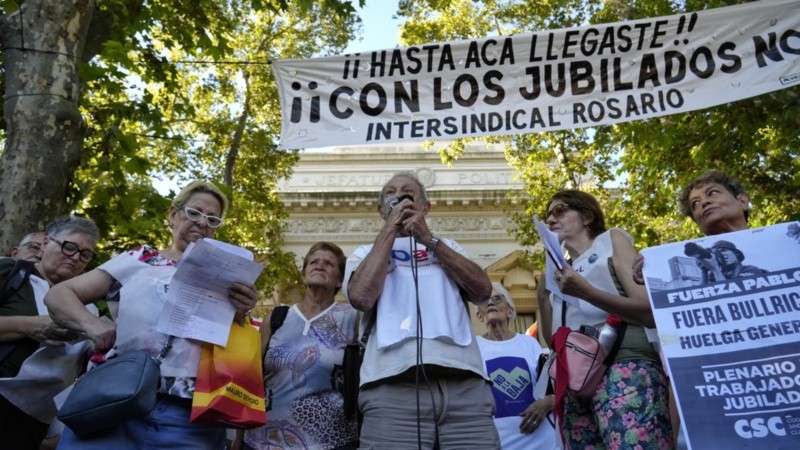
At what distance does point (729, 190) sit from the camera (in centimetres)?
370

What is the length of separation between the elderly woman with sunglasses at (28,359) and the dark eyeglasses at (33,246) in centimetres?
78

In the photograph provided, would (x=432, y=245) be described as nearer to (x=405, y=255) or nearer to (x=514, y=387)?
(x=405, y=255)

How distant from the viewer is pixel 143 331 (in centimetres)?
318

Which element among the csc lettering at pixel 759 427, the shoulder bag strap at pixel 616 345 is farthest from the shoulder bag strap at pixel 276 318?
the csc lettering at pixel 759 427

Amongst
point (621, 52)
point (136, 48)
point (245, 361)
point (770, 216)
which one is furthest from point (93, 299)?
point (770, 216)

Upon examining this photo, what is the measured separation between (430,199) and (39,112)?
18210 mm

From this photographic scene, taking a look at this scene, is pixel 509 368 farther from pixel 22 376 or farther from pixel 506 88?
pixel 22 376

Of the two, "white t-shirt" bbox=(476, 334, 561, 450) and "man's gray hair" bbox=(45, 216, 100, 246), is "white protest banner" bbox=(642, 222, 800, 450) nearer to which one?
"white t-shirt" bbox=(476, 334, 561, 450)

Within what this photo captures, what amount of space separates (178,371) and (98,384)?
1.22 ft

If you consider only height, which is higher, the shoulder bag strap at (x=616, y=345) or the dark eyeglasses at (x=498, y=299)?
the dark eyeglasses at (x=498, y=299)

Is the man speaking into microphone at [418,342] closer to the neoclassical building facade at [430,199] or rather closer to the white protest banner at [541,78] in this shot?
the white protest banner at [541,78]

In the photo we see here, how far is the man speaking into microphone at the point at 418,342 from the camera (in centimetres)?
313

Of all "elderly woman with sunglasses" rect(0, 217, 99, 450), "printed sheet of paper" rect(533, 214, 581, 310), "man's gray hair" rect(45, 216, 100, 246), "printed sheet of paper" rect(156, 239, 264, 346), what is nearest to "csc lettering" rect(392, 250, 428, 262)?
"printed sheet of paper" rect(533, 214, 581, 310)

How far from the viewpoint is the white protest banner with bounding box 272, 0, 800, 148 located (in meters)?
4.99
